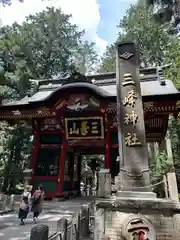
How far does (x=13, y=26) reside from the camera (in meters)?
22.0

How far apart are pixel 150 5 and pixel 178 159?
9.12 meters

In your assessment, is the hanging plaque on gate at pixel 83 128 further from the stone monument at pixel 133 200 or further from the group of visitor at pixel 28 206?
the stone monument at pixel 133 200

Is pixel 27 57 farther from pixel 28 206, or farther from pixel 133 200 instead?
pixel 133 200

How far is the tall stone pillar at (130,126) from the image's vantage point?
455 centimetres

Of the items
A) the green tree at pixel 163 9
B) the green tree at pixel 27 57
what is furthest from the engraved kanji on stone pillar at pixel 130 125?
the green tree at pixel 27 57

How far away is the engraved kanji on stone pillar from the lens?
4555mm

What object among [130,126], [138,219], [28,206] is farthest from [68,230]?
[28,206]

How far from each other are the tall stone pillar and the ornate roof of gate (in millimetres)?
3735

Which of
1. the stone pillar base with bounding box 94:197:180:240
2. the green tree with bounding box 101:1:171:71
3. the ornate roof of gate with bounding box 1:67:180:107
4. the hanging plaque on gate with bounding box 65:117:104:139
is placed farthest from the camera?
the green tree with bounding box 101:1:171:71

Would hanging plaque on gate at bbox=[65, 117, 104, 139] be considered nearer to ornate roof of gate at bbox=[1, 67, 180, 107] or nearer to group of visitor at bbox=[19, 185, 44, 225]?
ornate roof of gate at bbox=[1, 67, 180, 107]

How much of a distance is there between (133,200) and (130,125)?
175cm

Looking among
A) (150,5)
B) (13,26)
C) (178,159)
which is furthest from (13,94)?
(178,159)

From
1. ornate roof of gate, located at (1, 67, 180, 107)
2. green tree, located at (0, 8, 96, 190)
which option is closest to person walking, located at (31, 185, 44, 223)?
ornate roof of gate, located at (1, 67, 180, 107)

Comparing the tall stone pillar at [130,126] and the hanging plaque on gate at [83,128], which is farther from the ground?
the hanging plaque on gate at [83,128]
